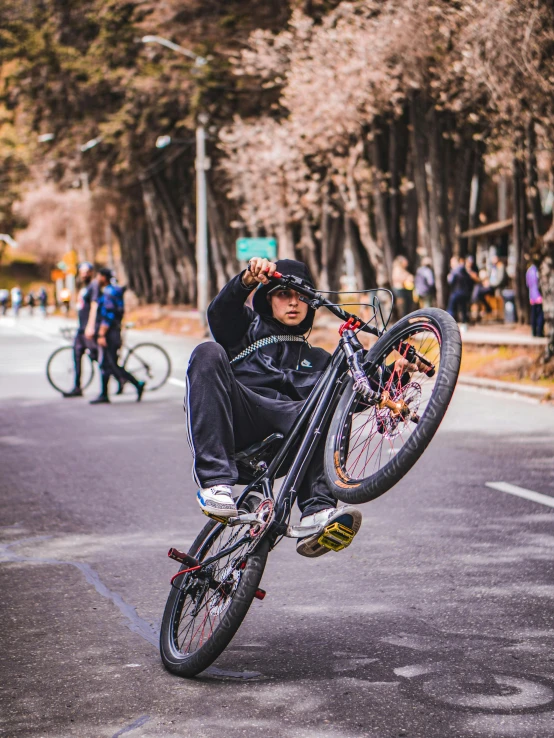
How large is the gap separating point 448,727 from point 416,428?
986 millimetres

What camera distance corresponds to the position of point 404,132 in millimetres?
28688

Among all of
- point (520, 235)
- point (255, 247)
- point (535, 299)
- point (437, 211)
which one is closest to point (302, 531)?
point (535, 299)

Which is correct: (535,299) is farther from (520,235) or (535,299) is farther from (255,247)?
(255,247)

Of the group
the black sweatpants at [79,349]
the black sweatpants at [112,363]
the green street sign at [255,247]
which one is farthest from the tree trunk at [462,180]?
the black sweatpants at [112,363]

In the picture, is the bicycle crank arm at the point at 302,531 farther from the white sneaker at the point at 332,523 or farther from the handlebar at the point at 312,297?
the handlebar at the point at 312,297

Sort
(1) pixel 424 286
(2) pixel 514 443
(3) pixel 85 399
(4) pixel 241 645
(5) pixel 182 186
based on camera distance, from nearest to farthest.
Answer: (4) pixel 241 645, (2) pixel 514 443, (3) pixel 85 399, (1) pixel 424 286, (5) pixel 182 186

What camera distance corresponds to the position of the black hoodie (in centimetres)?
486

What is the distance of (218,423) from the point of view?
461 cm

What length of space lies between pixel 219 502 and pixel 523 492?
4462mm

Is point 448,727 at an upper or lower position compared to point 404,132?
lower

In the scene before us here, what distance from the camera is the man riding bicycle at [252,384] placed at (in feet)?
15.0

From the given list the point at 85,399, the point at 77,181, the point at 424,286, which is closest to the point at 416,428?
the point at 85,399

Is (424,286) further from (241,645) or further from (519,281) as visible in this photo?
(241,645)

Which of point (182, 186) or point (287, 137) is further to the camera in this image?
point (182, 186)
